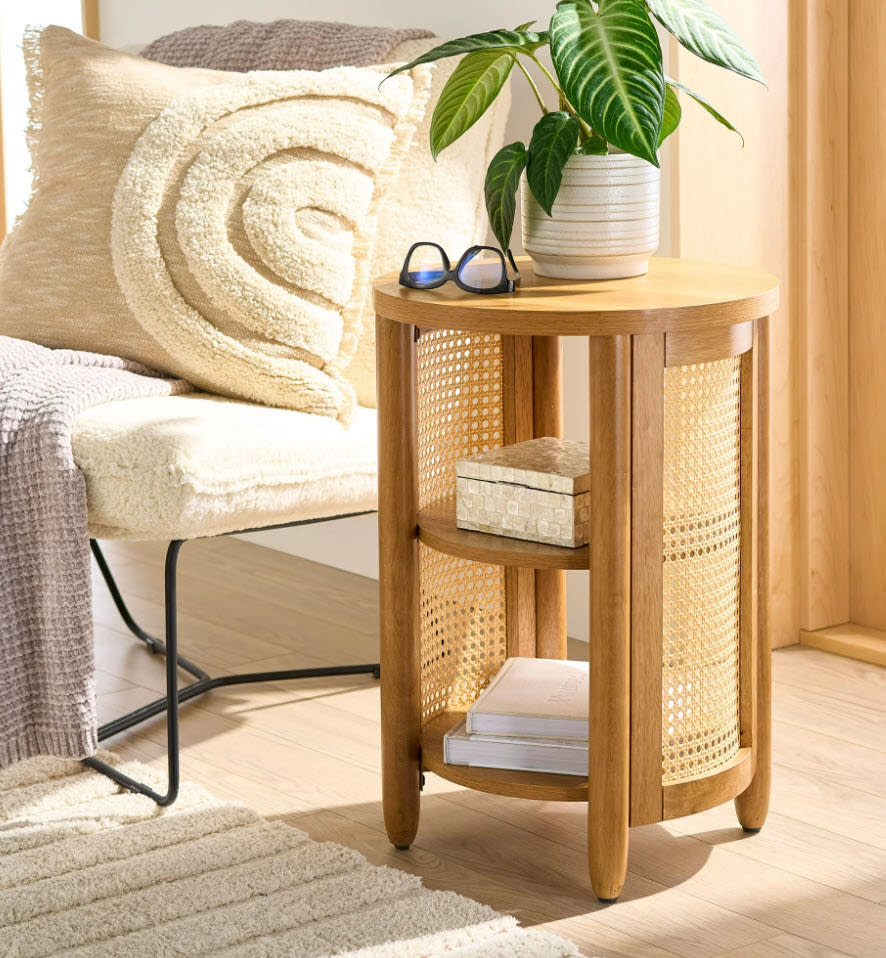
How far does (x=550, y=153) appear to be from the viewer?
4.99 feet

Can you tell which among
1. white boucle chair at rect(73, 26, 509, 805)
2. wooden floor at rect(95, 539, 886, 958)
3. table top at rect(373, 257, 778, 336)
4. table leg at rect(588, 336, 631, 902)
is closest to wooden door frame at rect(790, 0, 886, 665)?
wooden floor at rect(95, 539, 886, 958)

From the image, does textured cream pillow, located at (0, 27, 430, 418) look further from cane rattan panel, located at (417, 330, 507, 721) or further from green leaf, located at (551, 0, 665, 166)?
green leaf, located at (551, 0, 665, 166)

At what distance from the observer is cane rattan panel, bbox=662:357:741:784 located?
4.96 feet

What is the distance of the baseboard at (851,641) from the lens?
2.24 meters

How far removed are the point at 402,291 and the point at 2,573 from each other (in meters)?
0.57

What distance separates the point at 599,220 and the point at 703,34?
8.2 inches

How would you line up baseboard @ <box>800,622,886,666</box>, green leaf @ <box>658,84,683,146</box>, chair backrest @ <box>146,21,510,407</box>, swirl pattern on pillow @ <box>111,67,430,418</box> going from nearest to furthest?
green leaf @ <box>658,84,683,146</box> < swirl pattern on pillow @ <box>111,67,430,418</box> < chair backrest @ <box>146,21,510,407</box> < baseboard @ <box>800,622,886,666</box>

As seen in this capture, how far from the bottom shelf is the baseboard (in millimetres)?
828

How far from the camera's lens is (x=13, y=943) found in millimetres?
1438

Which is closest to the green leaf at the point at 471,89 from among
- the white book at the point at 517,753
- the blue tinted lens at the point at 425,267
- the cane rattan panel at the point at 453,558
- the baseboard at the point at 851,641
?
the blue tinted lens at the point at 425,267

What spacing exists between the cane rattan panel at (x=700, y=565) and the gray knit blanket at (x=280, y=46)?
38.0 inches

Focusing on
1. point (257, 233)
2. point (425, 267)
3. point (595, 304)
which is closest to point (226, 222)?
point (257, 233)

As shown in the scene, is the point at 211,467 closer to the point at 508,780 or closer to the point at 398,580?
the point at 398,580

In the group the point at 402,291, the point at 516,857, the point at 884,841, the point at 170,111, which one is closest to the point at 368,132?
the point at 170,111
